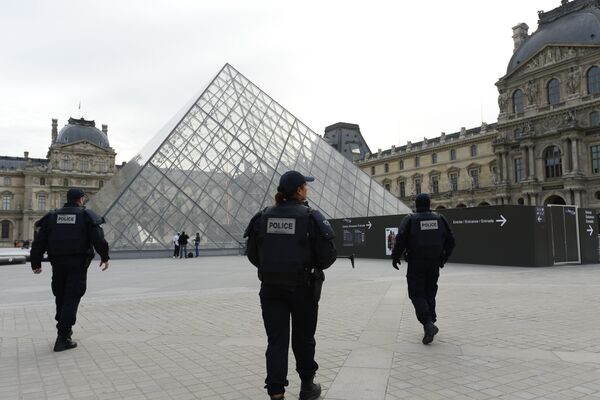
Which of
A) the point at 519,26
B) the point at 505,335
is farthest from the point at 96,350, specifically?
the point at 519,26

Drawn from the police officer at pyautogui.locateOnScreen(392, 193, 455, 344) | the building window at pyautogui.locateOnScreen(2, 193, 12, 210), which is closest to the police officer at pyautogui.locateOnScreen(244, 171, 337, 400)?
the police officer at pyautogui.locateOnScreen(392, 193, 455, 344)

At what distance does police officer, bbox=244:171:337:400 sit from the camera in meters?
2.97

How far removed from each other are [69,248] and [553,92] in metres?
51.6

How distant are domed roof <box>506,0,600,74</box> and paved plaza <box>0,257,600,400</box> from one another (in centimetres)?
4531

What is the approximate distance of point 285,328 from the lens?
3.04m

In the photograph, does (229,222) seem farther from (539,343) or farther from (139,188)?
(539,343)

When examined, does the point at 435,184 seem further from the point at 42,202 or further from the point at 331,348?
the point at 42,202

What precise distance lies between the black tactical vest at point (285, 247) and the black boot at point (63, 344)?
268 cm

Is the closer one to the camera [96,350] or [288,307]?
[288,307]

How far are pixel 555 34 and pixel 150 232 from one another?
151 feet

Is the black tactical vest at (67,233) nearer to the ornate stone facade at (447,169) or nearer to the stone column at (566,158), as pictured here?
the stone column at (566,158)

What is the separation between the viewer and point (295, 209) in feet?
10.0

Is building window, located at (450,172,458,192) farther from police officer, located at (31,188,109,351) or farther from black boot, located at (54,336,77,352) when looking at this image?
black boot, located at (54,336,77,352)

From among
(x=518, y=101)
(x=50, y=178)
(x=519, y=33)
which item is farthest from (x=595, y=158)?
(x=50, y=178)
